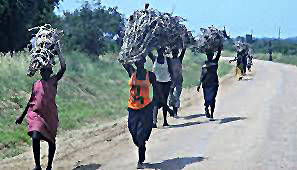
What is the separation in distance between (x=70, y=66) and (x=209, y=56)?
12.7m

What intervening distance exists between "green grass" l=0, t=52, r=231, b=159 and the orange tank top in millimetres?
3970

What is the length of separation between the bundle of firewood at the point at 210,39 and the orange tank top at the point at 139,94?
4.91 m

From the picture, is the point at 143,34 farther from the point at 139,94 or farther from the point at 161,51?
the point at 161,51

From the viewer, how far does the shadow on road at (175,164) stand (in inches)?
328

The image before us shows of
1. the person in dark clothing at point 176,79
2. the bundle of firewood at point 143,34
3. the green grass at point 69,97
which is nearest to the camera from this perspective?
the bundle of firewood at point 143,34

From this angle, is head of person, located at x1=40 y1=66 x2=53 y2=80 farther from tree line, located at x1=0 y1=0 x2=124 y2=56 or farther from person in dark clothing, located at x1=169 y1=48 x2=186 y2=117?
tree line, located at x1=0 y1=0 x2=124 y2=56

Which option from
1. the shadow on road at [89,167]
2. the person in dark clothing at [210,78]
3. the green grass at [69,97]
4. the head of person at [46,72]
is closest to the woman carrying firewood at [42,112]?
the head of person at [46,72]

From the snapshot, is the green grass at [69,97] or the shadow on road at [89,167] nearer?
the shadow on road at [89,167]

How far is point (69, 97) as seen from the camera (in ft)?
59.9

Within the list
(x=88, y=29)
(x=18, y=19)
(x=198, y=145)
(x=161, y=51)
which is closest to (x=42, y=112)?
(x=198, y=145)

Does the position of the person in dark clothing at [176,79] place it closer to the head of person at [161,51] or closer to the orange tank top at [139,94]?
the head of person at [161,51]

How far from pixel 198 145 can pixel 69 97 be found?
9033mm

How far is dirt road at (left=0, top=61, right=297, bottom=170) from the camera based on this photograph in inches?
338

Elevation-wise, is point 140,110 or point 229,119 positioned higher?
point 140,110
